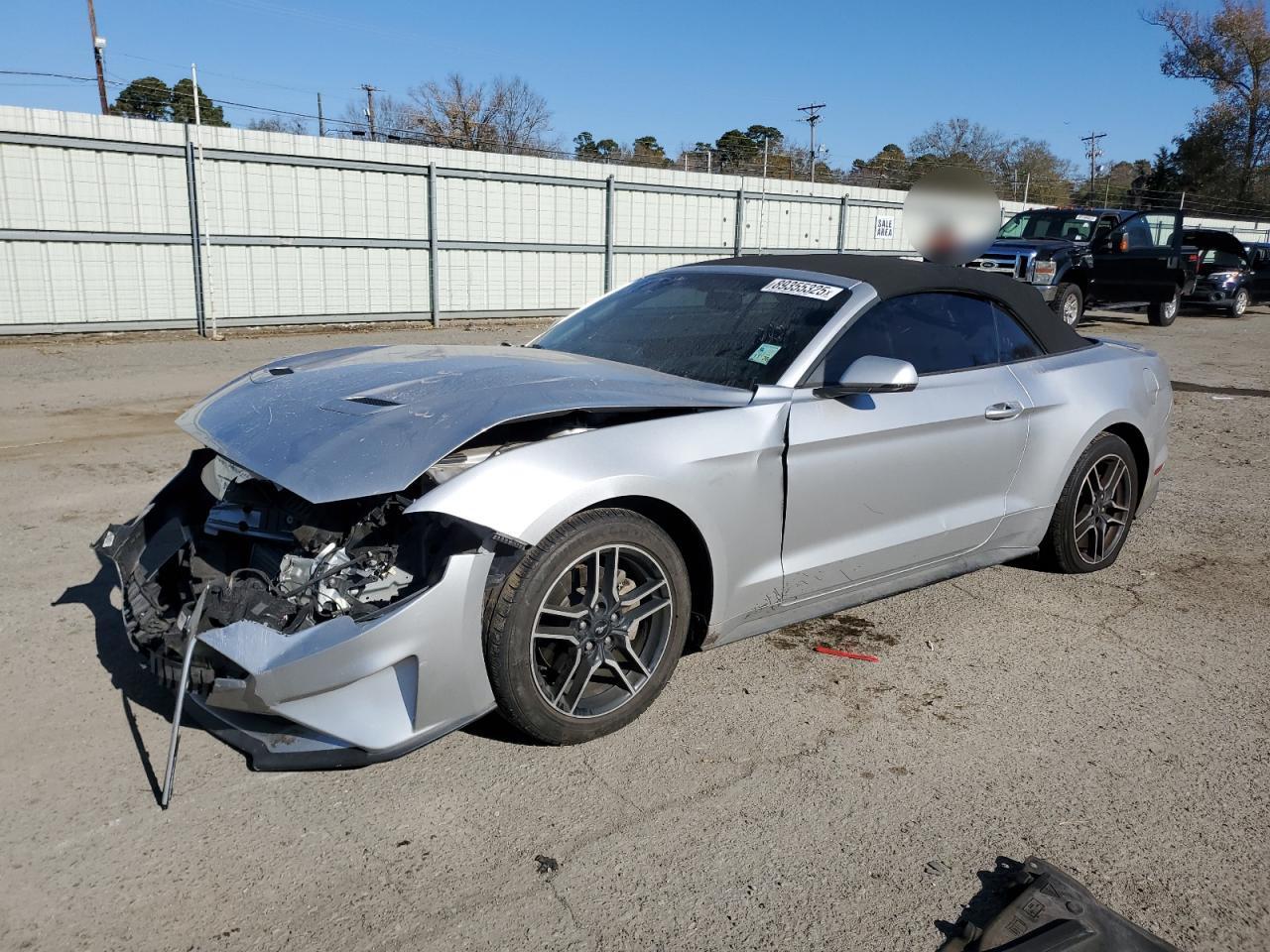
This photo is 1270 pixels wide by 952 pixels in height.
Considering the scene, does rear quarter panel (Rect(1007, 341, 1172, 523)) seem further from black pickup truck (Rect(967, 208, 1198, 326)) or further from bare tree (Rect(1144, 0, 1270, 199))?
bare tree (Rect(1144, 0, 1270, 199))

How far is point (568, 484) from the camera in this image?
299 centimetres

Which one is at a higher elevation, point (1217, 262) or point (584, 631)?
point (1217, 262)

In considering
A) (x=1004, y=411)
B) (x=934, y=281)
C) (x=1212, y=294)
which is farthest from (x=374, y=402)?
(x=1212, y=294)

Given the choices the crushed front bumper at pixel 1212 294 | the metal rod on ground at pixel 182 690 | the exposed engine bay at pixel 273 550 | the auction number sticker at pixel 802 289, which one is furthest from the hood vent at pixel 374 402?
the crushed front bumper at pixel 1212 294

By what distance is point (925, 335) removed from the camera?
4.26 meters

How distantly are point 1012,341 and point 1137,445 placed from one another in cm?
105

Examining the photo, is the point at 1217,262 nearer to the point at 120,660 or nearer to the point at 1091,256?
the point at 1091,256

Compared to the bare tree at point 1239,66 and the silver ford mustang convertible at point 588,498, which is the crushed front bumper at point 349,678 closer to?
the silver ford mustang convertible at point 588,498

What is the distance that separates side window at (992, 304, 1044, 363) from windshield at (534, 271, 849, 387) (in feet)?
3.40

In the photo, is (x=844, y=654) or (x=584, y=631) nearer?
(x=584, y=631)

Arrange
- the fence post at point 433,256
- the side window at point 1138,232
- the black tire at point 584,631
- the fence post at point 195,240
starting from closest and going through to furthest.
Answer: the black tire at point 584,631, the fence post at point 195,240, the fence post at point 433,256, the side window at point 1138,232

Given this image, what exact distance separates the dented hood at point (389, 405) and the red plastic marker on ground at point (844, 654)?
1.19 meters

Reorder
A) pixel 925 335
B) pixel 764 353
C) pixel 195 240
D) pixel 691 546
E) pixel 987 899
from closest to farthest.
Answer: pixel 987 899 → pixel 691 546 → pixel 764 353 → pixel 925 335 → pixel 195 240

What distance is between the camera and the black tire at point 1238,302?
22.3 meters
